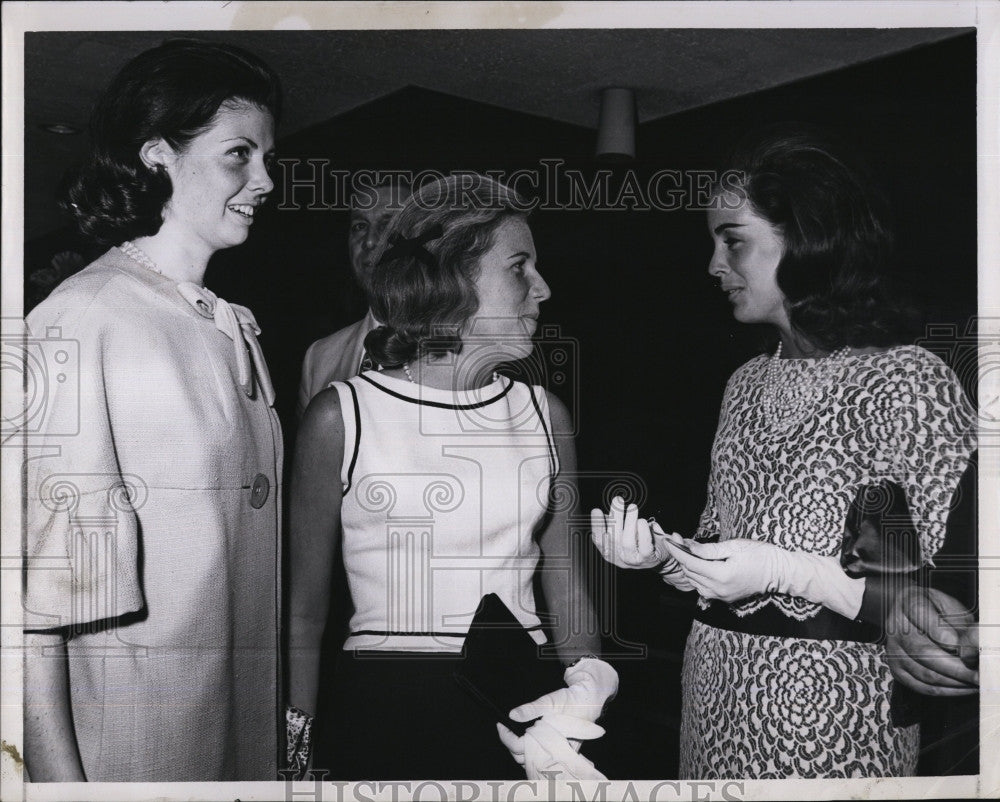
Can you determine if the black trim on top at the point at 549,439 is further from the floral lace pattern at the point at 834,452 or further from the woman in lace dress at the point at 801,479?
the floral lace pattern at the point at 834,452

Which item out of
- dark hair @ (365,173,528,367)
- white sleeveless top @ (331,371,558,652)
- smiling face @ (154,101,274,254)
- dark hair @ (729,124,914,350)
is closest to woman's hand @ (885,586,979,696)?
dark hair @ (729,124,914,350)

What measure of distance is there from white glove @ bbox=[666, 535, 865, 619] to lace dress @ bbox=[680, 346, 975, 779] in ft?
0.08

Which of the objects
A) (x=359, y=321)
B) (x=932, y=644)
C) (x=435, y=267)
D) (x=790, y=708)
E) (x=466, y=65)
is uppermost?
(x=466, y=65)

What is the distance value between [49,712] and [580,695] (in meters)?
1.27

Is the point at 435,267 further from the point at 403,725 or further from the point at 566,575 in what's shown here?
the point at 403,725

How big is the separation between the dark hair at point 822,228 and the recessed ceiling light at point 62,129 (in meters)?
1.59

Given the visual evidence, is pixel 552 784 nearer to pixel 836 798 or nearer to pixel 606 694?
pixel 606 694

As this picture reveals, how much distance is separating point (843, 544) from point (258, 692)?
144cm

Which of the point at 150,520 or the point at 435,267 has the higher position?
the point at 435,267

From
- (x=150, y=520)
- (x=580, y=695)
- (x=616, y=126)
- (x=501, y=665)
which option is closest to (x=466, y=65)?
(x=616, y=126)

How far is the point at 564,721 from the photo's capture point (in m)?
2.33

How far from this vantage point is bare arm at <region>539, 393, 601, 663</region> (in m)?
2.33

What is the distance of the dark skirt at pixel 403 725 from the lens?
2.29 metres

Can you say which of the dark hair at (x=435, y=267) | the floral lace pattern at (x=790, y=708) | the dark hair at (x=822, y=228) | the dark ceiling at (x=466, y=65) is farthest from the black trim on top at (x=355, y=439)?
the dark hair at (x=822, y=228)
